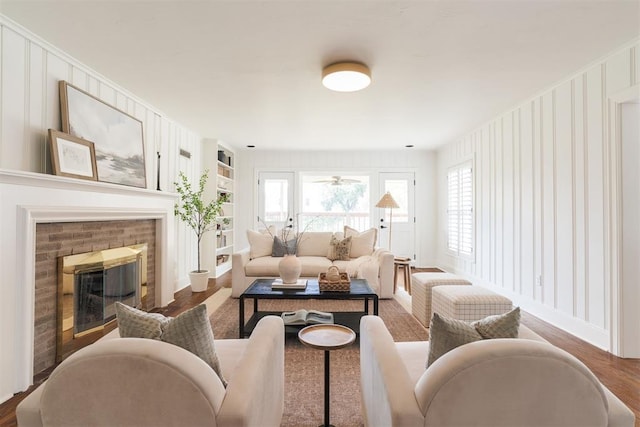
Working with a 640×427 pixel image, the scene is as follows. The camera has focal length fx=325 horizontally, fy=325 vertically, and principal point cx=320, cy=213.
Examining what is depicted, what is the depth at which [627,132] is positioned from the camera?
8.45 feet

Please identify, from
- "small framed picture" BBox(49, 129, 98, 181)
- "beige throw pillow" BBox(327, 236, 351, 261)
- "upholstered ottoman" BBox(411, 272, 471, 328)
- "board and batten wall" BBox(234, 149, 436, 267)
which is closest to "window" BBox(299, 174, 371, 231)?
"board and batten wall" BBox(234, 149, 436, 267)

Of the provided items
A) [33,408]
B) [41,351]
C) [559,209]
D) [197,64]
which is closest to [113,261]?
[41,351]

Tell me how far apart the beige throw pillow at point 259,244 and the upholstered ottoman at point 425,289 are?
2.16 meters

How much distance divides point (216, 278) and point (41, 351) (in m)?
3.24

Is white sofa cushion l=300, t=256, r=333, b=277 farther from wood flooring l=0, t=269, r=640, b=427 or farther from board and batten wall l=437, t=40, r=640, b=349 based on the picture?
board and batten wall l=437, t=40, r=640, b=349

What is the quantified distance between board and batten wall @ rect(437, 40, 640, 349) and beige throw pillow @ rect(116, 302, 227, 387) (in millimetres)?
3113

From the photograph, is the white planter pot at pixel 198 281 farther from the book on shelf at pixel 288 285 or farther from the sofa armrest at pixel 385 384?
the sofa armrest at pixel 385 384

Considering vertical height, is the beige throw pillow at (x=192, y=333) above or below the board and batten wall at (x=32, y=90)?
below

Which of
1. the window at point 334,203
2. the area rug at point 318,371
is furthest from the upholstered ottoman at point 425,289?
the window at point 334,203

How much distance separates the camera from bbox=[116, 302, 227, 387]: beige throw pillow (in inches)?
44.5

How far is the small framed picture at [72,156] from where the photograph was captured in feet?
7.98

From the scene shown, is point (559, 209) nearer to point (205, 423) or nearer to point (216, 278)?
point (205, 423)

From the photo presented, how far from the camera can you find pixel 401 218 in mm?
6758

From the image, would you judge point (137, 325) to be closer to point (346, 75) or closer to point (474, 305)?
point (346, 75)
